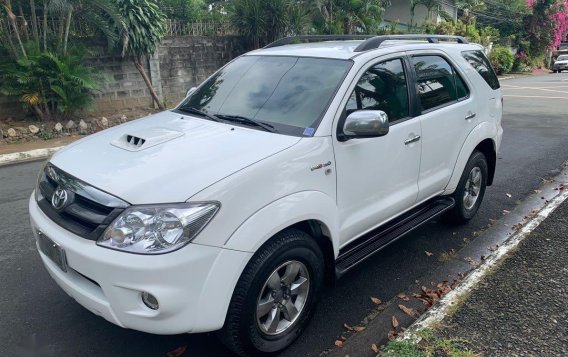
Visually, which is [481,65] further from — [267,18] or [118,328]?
[267,18]

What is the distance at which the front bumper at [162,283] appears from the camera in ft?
7.60

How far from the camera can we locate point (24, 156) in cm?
848

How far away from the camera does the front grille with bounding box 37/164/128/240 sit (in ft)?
8.01

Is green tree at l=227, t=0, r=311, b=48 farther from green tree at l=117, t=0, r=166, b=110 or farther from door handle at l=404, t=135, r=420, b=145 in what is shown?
door handle at l=404, t=135, r=420, b=145

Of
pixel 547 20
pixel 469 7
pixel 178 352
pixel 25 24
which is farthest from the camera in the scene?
pixel 547 20

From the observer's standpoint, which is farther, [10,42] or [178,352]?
[10,42]

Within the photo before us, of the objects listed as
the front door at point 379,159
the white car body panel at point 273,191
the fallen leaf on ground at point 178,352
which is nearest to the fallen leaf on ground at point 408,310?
the front door at point 379,159

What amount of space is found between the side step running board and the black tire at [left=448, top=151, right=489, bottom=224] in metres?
0.17

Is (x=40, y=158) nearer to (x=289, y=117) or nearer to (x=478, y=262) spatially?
(x=289, y=117)

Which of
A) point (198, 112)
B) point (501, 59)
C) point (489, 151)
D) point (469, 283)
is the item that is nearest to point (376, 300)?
point (469, 283)

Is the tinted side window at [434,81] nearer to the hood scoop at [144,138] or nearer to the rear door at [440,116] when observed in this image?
the rear door at [440,116]

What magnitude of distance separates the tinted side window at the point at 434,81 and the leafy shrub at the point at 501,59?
2671 centimetres

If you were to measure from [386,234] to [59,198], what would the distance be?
235cm

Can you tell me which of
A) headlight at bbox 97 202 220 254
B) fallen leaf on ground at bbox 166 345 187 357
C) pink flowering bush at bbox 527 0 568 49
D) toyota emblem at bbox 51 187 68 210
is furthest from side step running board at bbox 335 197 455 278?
pink flowering bush at bbox 527 0 568 49
